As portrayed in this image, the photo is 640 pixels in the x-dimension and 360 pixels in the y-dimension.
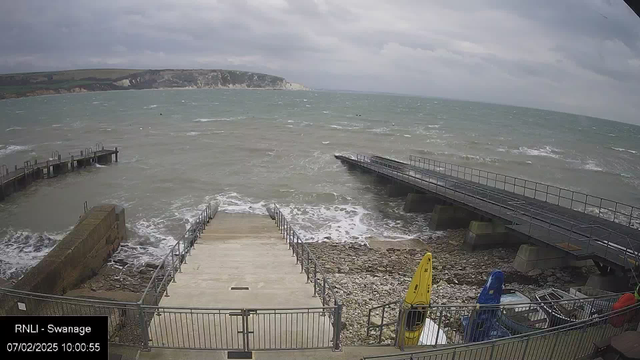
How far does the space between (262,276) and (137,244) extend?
40.1 feet

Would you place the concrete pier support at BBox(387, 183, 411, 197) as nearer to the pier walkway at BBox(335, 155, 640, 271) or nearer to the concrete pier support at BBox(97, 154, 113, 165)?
the pier walkway at BBox(335, 155, 640, 271)

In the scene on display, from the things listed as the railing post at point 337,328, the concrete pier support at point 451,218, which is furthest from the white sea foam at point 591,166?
the railing post at point 337,328

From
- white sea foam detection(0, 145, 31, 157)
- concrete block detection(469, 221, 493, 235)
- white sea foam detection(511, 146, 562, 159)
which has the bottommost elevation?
white sea foam detection(0, 145, 31, 157)

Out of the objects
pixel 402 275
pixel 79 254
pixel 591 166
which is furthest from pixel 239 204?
pixel 591 166

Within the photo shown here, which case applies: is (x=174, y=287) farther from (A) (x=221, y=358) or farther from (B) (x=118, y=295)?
(B) (x=118, y=295)

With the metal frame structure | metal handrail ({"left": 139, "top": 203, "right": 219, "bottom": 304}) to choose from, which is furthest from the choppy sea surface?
the metal frame structure

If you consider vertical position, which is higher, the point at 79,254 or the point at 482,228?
the point at 482,228

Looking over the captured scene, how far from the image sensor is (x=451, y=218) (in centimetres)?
2286

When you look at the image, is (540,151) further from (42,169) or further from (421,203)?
(42,169)

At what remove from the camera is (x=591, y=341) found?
7359 mm

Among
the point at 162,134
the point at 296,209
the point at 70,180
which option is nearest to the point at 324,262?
the point at 296,209

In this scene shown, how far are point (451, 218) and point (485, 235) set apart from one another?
3502mm

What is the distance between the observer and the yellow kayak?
7.91 meters

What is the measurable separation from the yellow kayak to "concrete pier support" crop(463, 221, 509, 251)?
1260 cm
